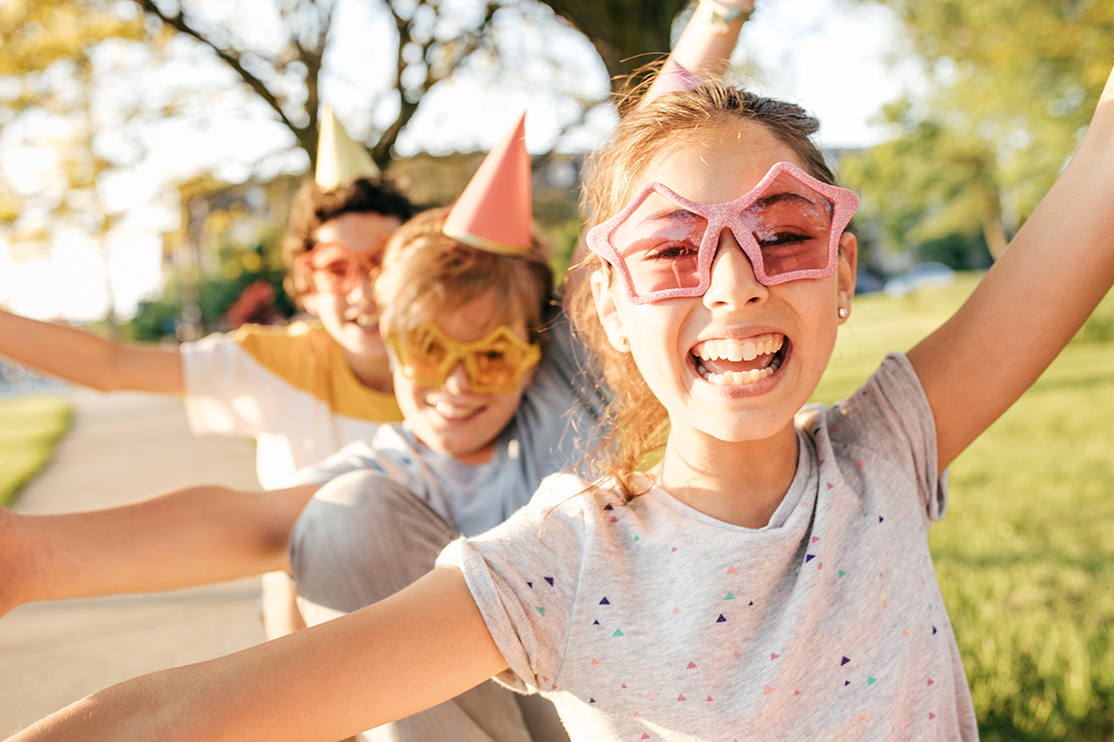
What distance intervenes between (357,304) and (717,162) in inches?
70.7

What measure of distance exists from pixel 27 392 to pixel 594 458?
31.1 metres

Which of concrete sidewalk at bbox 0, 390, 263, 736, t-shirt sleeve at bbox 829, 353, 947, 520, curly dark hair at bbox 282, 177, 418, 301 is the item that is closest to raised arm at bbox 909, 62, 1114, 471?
t-shirt sleeve at bbox 829, 353, 947, 520

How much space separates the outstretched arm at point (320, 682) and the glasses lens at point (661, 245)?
1.86 feet

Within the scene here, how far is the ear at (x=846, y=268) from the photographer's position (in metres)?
1.46

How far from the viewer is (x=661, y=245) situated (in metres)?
1.33

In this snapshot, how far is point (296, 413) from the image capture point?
118 inches

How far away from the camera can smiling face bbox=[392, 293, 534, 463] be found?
2.13 metres

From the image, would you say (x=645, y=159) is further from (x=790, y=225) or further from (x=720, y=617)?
(x=720, y=617)

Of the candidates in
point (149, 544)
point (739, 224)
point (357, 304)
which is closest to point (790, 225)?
point (739, 224)

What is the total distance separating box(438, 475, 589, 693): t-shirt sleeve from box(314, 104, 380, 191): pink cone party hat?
2.28m

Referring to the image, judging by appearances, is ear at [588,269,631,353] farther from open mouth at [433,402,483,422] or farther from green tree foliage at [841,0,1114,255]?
green tree foliage at [841,0,1114,255]

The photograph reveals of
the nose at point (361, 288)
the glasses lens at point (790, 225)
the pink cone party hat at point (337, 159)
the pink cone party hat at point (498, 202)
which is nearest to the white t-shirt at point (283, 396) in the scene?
the nose at point (361, 288)

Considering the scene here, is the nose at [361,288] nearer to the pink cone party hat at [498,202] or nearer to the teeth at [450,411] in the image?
the pink cone party hat at [498,202]

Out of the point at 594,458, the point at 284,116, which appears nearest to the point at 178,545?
the point at 594,458
